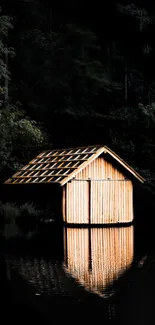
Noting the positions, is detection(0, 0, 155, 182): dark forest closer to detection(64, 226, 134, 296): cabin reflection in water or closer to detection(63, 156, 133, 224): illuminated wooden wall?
detection(63, 156, 133, 224): illuminated wooden wall

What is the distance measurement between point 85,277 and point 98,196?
1780 cm

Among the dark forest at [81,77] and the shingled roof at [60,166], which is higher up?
the dark forest at [81,77]

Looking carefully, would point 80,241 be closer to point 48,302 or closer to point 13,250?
point 13,250

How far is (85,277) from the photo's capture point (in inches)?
672

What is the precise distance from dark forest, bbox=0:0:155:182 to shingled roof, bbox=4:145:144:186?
17.9 ft

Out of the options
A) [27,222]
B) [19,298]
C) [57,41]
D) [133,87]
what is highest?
[57,41]

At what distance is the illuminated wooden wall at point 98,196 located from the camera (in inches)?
1346

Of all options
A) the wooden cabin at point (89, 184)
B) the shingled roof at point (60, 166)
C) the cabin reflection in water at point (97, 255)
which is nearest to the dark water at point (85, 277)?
the cabin reflection in water at point (97, 255)

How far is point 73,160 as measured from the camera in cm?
3481

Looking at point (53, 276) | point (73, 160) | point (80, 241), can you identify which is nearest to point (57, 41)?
point (73, 160)

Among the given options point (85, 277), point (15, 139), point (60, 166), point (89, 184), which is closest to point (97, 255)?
point (85, 277)

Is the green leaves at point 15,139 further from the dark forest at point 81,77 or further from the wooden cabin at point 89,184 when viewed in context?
the wooden cabin at point 89,184

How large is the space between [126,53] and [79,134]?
318 inches

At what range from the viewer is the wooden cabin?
112 feet
